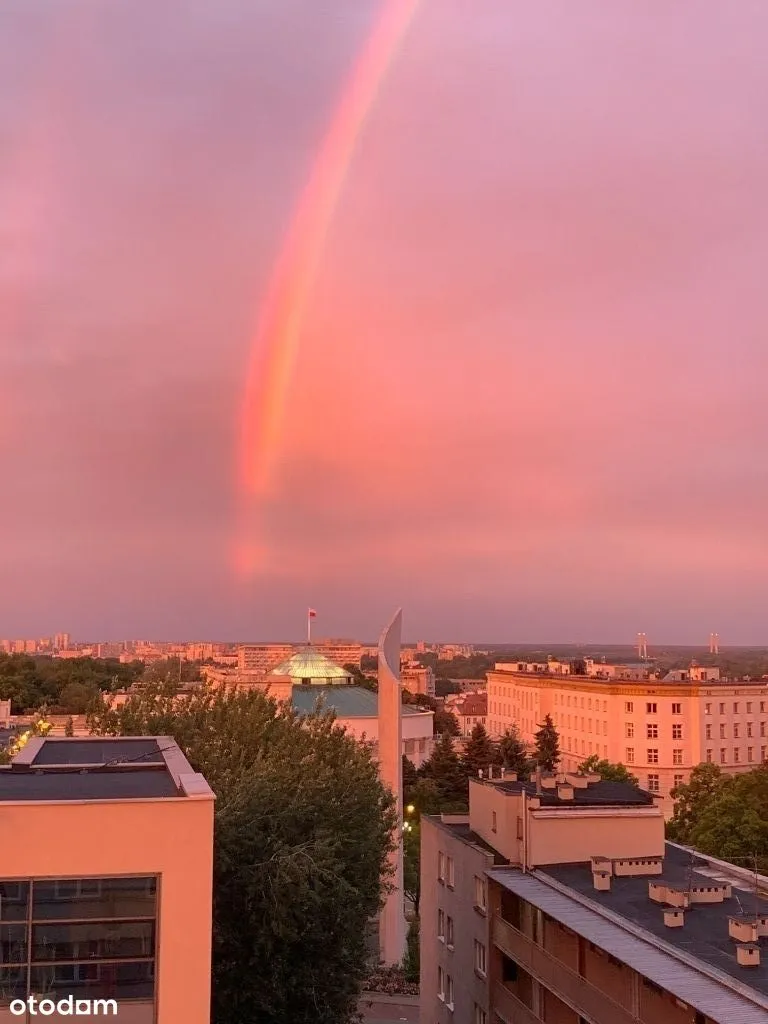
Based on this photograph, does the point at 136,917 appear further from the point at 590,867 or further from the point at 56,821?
the point at 590,867

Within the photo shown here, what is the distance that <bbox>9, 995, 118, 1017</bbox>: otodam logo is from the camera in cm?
997

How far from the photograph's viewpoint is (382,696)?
120 feet

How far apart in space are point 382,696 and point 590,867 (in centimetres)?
1645

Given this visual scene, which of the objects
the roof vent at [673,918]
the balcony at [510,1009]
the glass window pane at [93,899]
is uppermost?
the glass window pane at [93,899]

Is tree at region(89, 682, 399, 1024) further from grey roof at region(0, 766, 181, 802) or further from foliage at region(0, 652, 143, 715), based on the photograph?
foliage at region(0, 652, 143, 715)

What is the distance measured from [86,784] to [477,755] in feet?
179

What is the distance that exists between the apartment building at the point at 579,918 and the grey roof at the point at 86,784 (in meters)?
7.07

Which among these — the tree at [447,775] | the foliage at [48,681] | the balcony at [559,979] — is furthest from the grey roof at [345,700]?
the balcony at [559,979]

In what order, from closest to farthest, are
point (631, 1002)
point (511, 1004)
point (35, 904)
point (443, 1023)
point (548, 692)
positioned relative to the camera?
point (35, 904) < point (631, 1002) < point (511, 1004) < point (443, 1023) < point (548, 692)

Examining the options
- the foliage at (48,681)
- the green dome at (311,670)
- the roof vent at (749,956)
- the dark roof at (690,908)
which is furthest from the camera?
the foliage at (48,681)

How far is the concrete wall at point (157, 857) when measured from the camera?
33.1 ft

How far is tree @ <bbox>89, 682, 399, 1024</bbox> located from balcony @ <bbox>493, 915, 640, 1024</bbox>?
2.91 m

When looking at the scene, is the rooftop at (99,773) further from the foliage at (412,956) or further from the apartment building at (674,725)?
the apartment building at (674,725)

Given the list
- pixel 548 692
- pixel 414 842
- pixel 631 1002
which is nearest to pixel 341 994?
pixel 631 1002
